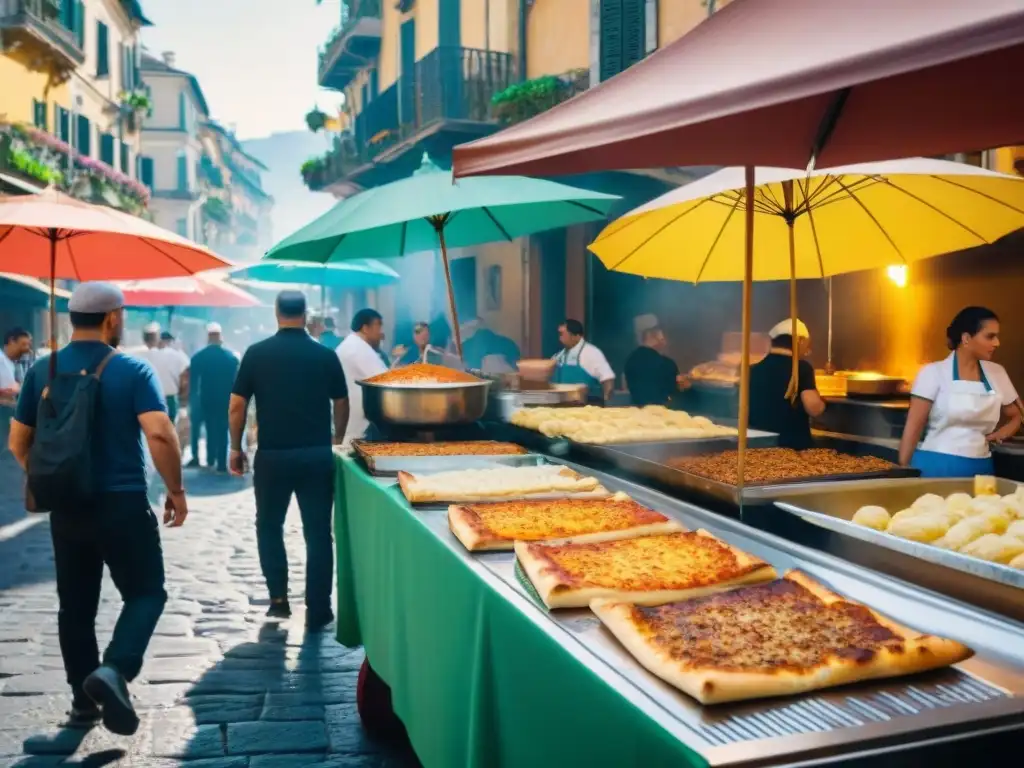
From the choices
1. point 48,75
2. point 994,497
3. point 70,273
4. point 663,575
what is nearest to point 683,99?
point 663,575

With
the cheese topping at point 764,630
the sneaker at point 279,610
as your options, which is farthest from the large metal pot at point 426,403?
the cheese topping at point 764,630

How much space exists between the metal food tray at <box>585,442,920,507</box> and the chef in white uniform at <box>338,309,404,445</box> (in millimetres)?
3717

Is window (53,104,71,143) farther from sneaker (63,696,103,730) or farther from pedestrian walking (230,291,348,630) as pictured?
sneaker (63,696,103,730)

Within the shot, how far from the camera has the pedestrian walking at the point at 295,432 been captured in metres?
5.63

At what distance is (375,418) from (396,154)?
14623mm

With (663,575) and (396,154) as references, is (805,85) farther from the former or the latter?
(396,154)

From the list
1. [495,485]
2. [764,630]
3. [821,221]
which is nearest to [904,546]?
[764,630]

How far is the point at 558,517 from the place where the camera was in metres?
3.22

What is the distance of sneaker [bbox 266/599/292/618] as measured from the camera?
5.91m

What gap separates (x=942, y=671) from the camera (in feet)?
6.17

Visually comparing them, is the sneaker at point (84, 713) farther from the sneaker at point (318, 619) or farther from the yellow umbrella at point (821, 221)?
the yellow umbrella at point (821, 221)

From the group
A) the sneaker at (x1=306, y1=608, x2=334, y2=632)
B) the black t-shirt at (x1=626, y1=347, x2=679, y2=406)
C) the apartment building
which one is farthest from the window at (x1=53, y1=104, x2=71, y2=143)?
the sneaker at (x1=306, y1=608, x2=334, y2=632)

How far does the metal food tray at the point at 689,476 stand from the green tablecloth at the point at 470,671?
103 cm

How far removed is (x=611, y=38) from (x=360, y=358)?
25.3 ft
